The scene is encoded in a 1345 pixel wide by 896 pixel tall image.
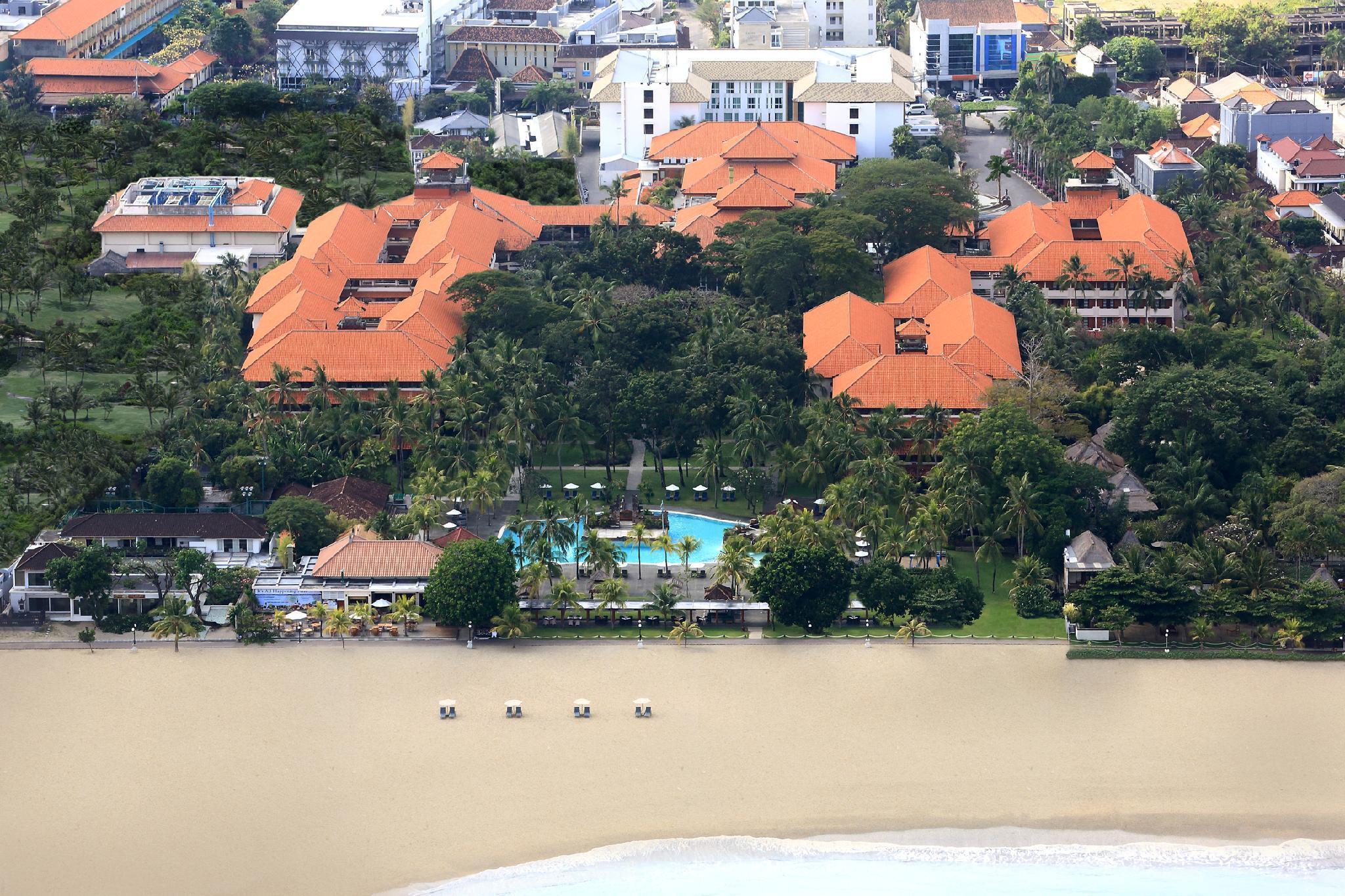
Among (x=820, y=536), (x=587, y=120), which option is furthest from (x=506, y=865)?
(x=587, y=120)

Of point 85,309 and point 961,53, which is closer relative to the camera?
point 85,309

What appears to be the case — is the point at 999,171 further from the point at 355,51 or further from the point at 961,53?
the point at 355,51

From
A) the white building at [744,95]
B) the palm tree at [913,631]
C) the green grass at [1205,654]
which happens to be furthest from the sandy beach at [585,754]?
the white building at [744,95]

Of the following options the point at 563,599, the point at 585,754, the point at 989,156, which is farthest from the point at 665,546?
the point at 989,156

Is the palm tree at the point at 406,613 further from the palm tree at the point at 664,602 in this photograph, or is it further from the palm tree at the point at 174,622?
the palm tree at the point at 664,602

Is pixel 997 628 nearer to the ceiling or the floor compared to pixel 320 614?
nearer to the floor

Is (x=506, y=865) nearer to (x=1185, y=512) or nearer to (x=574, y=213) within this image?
(x=1185, y=512)

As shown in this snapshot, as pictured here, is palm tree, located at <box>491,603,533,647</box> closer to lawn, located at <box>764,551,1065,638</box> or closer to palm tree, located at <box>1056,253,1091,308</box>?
lawn, located at <box>764,551,1065,638</box>
